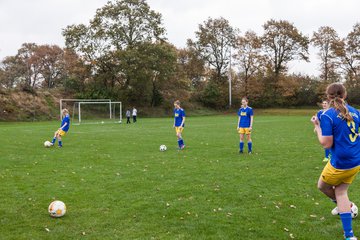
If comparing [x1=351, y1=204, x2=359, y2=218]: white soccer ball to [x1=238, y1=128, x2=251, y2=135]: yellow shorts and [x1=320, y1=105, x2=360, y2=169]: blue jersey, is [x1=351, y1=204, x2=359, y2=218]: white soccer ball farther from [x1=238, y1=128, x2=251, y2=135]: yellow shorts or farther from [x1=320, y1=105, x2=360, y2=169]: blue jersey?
[x1=238, y1=128, x2=251, y2=135]: yellow shorts

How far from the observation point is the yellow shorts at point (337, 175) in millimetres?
4656

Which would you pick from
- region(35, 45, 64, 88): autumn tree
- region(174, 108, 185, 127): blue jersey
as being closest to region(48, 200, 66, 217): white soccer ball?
region(174, 108, 185, 127): blue jersey

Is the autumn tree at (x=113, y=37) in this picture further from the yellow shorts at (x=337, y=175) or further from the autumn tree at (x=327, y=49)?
the yellow shorts at (x=337, y=175)

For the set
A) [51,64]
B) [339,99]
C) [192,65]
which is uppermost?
[51,64]

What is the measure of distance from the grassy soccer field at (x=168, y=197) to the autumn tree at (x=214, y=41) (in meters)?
56.5

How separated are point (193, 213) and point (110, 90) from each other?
165 ft

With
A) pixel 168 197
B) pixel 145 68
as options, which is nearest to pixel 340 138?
pixel 168 197

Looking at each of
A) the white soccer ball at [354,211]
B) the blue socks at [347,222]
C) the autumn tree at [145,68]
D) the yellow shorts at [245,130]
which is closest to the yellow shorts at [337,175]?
the blue socks at [347,222]

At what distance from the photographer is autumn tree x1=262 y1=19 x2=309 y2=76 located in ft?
216

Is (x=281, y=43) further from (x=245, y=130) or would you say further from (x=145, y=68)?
(x=245, y=130)

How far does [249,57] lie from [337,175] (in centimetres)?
6397

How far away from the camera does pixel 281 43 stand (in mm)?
66000

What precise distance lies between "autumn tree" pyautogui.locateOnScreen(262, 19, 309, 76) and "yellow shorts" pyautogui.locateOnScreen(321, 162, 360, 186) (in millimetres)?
63818

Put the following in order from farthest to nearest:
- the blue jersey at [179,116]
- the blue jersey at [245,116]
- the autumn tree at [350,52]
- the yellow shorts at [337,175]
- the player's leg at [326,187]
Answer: the autumn tree at [350,52], the blue jersey at [179,116], the blue jersey at [245,116], the player's leg at [326,187], the yellow shorts at [337,175]
